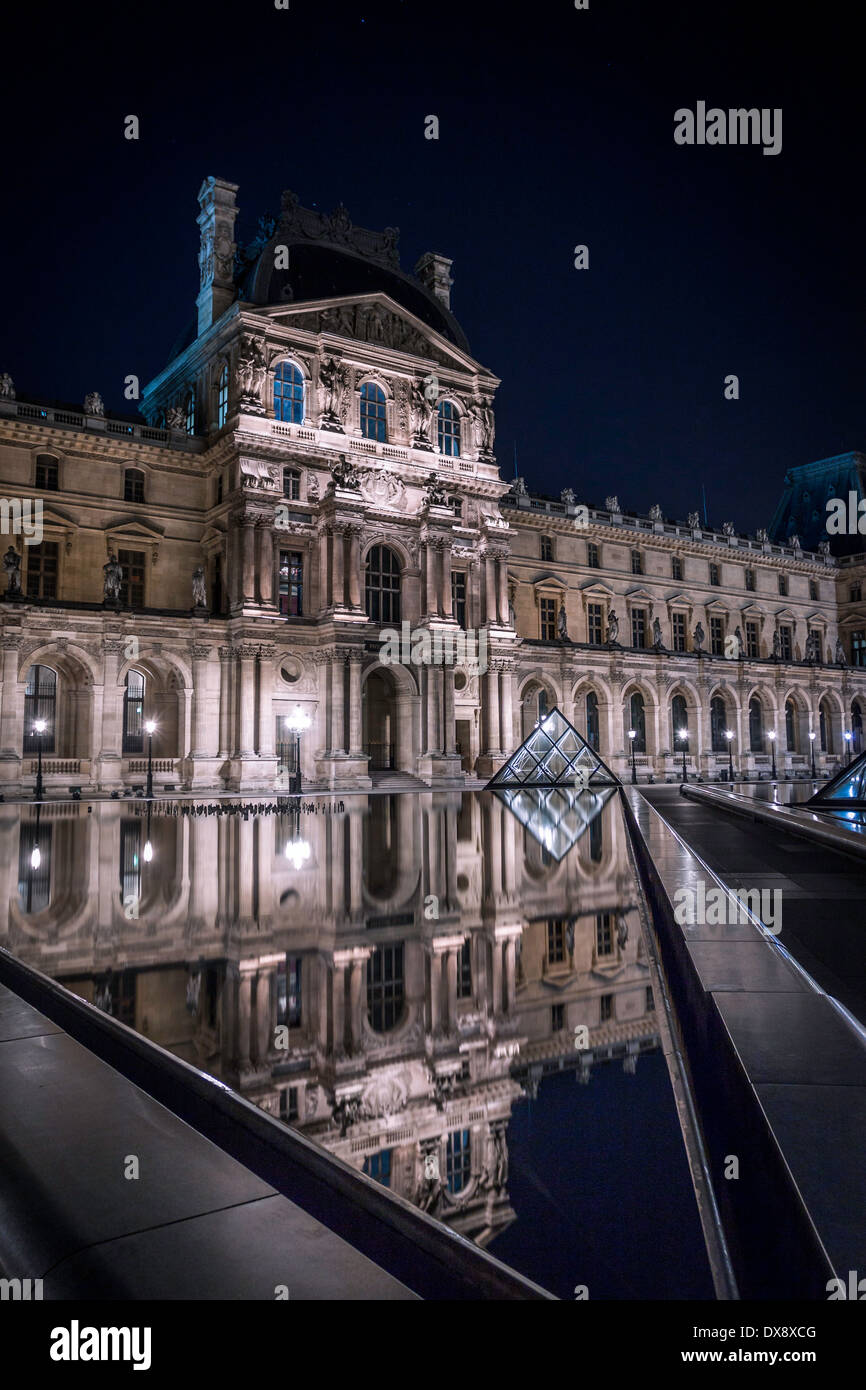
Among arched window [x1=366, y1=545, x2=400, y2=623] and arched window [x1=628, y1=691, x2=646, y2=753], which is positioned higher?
arched window [x1=366, y1=545, x2=400, y2=623]

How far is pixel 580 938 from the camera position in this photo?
6723 millimetres

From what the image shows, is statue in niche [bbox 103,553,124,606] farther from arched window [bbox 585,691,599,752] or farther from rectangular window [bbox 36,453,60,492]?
arched window [bbox 585,691,599,752]

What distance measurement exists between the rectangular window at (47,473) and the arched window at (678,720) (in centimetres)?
4045

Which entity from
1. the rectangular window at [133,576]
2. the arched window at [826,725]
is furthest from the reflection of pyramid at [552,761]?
the arched window at [826,725]

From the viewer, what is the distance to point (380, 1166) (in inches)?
119

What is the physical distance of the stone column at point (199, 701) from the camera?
3681 cm

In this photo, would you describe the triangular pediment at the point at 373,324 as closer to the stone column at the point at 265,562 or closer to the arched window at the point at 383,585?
the stone column at the point at 265,562

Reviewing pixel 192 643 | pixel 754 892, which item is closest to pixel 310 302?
pixel 192 643

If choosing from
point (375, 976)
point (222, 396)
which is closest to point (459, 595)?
point (222, 396)

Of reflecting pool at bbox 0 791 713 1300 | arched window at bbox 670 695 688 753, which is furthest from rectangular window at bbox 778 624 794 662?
reflecting pool at bbox 0 791 713 1300

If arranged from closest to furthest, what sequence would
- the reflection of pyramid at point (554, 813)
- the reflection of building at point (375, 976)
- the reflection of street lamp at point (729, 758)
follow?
the reflection of building at point (375, 976), the reflection of pyramid at point (554, 813), the reflection of street lamp at point (729, 758)

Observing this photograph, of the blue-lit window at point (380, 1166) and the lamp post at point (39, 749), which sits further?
the lamp post at point (39, 749)

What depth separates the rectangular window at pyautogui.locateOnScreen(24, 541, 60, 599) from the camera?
37.2 metres

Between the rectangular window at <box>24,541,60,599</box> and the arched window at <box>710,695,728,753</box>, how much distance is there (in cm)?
4366
